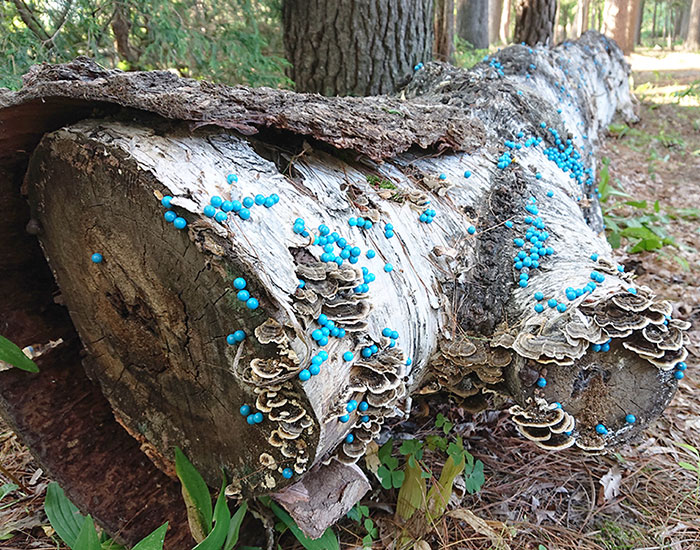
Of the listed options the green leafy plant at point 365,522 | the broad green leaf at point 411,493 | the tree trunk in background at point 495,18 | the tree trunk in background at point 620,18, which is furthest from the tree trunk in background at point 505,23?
the green leafy plant at point 365,522

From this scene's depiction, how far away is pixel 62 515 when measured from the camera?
2281 mm

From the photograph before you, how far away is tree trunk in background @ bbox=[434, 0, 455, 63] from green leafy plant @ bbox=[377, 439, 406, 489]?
4800 mm

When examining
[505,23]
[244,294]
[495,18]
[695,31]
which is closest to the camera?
[244,294]

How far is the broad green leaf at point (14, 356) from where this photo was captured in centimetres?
210

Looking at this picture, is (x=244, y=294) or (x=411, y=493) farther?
(x=411, y=493)

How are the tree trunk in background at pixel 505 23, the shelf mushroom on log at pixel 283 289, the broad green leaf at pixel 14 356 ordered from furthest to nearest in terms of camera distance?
the tree trunk in background at pixel 505 23 < the broad green leaf at pixel 14 356 < the shelf mushroom on log at pixel 283 289

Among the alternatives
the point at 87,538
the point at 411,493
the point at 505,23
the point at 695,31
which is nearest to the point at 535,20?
the point at 411,493

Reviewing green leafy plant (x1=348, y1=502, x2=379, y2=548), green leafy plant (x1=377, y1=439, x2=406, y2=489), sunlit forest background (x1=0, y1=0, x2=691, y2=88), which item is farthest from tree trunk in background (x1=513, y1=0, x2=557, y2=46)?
green leafy plant (x1=348, y1=502, x2=379, y2=548)

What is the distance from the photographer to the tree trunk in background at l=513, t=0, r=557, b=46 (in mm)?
7555

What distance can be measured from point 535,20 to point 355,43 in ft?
15.2

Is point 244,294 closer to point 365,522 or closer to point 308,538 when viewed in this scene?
point 308,538

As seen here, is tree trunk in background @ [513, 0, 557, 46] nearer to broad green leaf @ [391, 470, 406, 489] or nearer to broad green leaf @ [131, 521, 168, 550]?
Answer: broad green leaf @ [391, 470, 406, 489]

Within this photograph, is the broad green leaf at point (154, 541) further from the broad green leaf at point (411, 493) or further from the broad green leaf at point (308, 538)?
the broad green leaf at point (411, 493)

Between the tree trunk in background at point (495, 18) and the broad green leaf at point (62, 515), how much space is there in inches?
969
